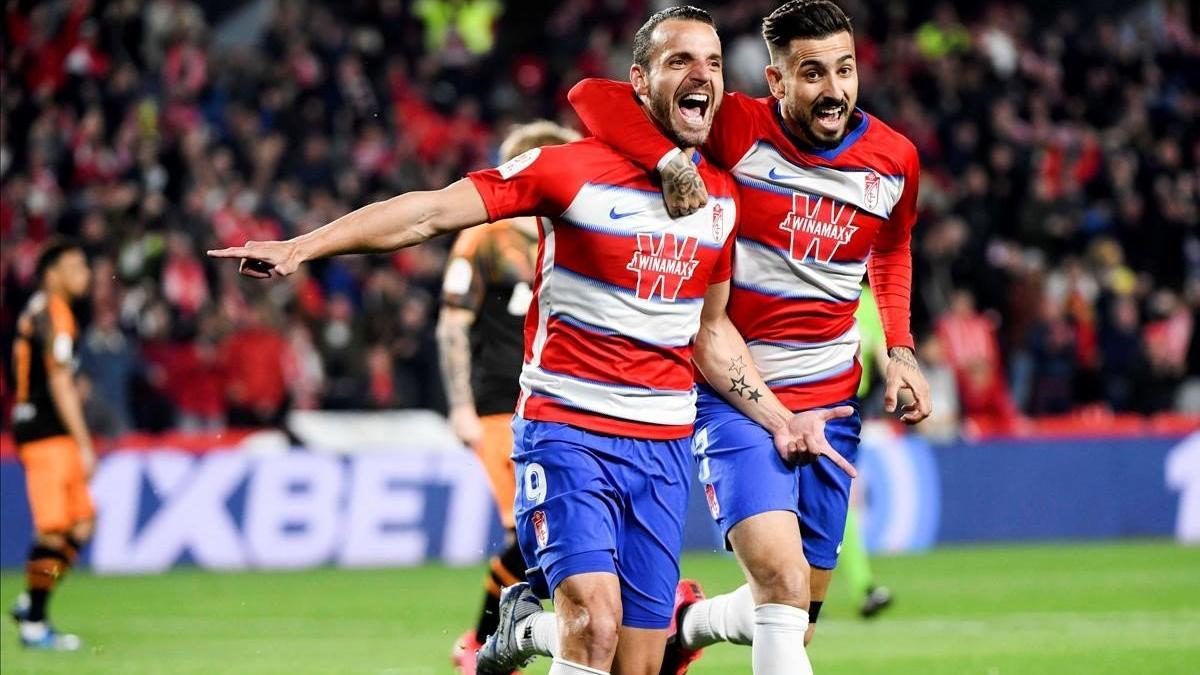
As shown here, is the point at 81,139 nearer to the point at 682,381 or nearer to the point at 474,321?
the point at 474,321

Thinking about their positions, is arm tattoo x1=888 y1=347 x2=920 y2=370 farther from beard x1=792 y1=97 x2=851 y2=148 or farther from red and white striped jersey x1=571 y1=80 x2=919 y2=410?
beard x1=792 y1=97 x2=851 y2=148

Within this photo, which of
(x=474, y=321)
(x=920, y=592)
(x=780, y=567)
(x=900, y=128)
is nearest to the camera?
(x=780, y=567)

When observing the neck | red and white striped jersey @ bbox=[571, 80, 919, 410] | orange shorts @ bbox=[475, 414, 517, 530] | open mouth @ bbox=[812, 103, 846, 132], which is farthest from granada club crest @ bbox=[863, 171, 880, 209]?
orange shorts @ bbox=[475, 414, 517, 530]

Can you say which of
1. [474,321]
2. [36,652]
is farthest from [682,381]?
[36,652]

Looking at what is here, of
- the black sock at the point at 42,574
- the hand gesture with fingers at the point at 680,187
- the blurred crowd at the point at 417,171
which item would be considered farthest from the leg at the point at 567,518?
the blurred crowd at the point at 417,171

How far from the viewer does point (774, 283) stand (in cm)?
665

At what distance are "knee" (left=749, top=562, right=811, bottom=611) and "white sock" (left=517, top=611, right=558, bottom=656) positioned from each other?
72 centimetres

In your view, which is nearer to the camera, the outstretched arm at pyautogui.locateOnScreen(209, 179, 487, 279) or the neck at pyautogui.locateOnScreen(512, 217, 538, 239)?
the outstretched arm at pyautogui.locateOnScreen(209, 179, 487, 279)

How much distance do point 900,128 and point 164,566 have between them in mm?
12413

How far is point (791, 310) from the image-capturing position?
22.0 feet

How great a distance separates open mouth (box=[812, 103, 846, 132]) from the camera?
6520mm

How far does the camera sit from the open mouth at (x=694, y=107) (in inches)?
235

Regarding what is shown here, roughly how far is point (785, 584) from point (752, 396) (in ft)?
2.17

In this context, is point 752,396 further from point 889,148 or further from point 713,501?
point 889,148
